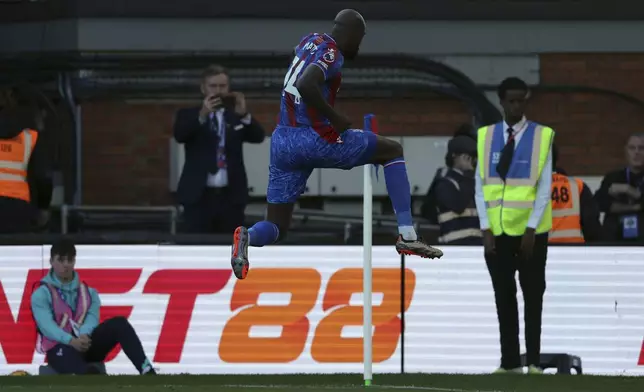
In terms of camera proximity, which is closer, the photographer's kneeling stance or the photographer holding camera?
the photographer's kneeling stance

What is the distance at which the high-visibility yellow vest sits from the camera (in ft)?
45.1

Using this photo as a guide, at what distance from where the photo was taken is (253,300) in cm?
1477

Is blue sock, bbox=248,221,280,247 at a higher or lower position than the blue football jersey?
lower

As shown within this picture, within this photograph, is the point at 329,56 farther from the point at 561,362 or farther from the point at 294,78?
the point at 561,362

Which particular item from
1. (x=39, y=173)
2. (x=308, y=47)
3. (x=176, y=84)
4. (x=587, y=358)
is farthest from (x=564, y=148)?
(x=308, y=47)

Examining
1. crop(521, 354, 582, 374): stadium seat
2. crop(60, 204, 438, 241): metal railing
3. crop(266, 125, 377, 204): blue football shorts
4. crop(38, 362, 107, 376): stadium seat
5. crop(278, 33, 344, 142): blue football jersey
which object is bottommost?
crop(38, 362, 107, 376): stadium seat

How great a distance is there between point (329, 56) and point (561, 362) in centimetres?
432

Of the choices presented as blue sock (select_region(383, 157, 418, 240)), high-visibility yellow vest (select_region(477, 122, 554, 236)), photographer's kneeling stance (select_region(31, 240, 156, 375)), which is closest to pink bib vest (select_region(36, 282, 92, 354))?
photographer's kneeling stance (select_region(31, 240, 156, 375))

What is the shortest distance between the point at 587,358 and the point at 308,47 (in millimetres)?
4517

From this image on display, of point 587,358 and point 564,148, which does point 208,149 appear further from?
point 564,148

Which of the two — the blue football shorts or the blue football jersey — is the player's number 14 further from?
the blue football shorts

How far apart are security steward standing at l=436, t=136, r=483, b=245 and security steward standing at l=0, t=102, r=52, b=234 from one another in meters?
3.34

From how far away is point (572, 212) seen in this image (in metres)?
14.9

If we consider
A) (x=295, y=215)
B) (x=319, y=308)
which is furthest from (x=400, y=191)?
(x=295, y=215)
